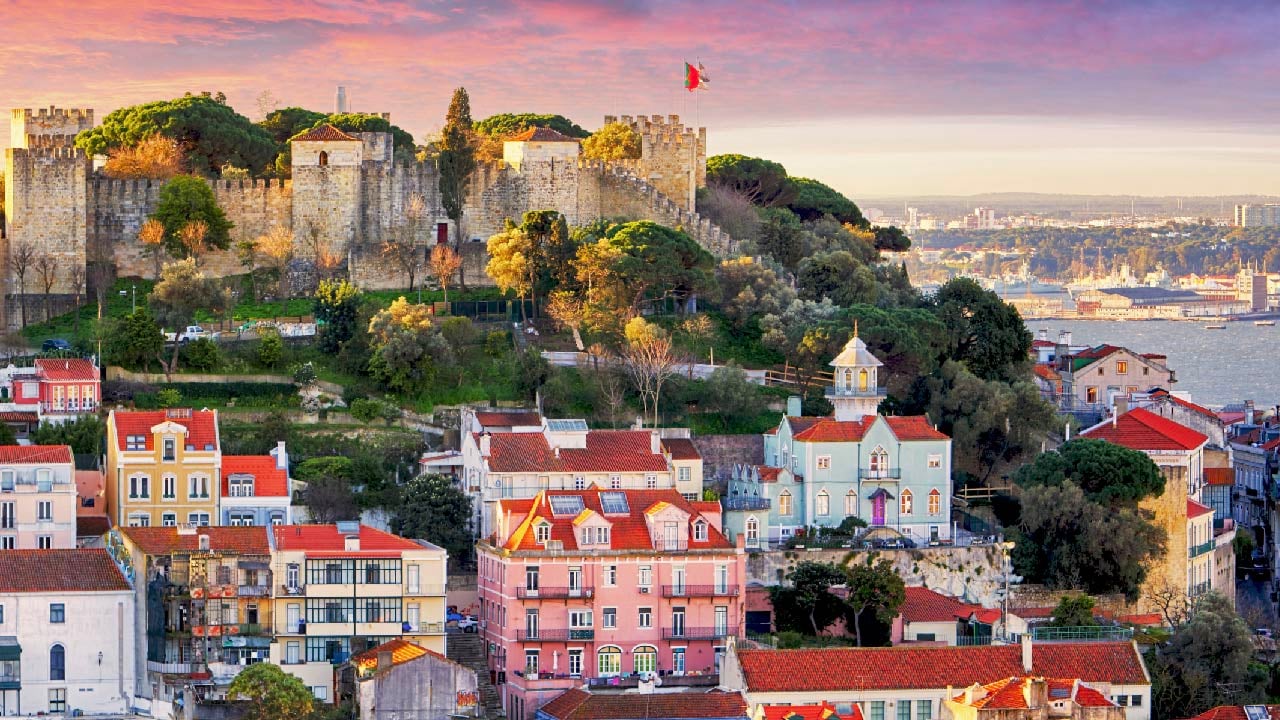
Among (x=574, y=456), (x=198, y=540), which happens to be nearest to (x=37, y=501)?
(x=198, y=540)

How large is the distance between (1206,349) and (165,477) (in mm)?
92824

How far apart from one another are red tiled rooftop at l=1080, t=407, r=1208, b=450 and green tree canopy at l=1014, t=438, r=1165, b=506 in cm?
189

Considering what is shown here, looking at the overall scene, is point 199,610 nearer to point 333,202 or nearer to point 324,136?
point 333,202

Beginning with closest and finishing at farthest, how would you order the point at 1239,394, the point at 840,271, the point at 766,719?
the point at 766,719
the point at 840,271
the point at 1239,394

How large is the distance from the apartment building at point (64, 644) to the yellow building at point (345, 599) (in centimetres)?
268

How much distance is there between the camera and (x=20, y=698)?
146ft

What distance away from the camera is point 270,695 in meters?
43.2

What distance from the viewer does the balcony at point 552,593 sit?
4825 cm

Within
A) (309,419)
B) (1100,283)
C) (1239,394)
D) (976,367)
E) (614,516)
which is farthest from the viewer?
(1100,283)

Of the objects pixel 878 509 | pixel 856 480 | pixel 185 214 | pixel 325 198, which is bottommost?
pixel 878 509

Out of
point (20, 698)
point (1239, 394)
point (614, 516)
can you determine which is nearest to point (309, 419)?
point (614, 516)

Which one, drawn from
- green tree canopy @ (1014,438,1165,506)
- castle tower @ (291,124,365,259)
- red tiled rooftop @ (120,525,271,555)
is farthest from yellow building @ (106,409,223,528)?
green tree canopy @ (1014,438,1165,506)

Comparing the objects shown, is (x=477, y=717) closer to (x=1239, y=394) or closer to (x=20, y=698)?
(x=20, y=698)

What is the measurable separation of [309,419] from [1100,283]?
11920cm
